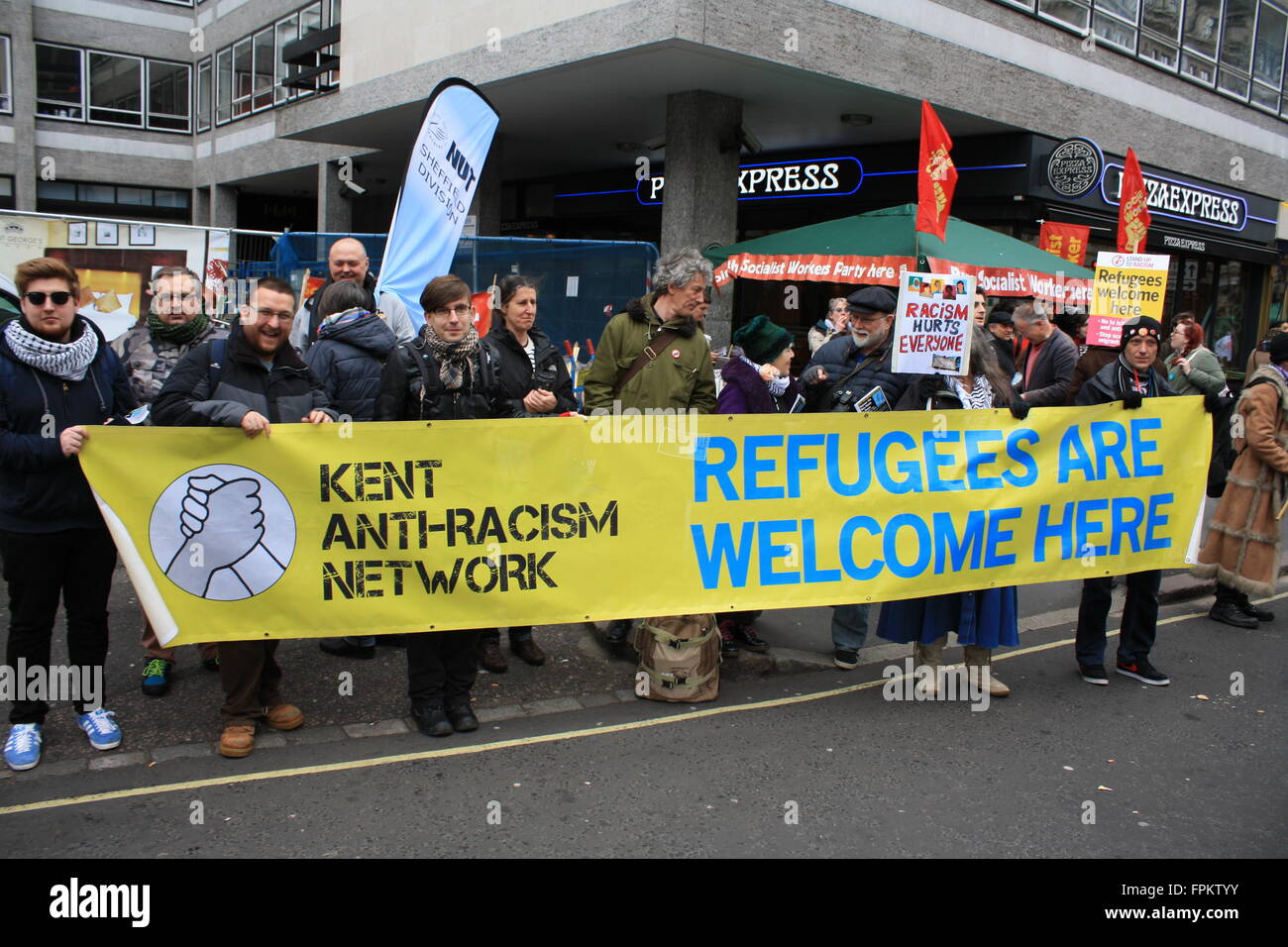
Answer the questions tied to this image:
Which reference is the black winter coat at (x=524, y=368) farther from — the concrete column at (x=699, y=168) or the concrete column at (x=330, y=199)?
the concrete column at (x=330, y=199)

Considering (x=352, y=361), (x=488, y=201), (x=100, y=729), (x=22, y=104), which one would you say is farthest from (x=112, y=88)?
(x=100, y=729)

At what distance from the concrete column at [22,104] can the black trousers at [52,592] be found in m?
26.6

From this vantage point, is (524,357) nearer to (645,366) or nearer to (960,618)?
(645,366)

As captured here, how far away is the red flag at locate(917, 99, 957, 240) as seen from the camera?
8492 millimetres

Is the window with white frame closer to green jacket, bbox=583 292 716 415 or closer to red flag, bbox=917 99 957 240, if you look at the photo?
red flag, bbox=917 99 957 240

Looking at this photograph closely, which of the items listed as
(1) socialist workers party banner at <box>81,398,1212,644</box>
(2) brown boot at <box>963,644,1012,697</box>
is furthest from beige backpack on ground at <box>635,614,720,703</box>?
(2) brown boot at <box>963,644,1012,697</box>

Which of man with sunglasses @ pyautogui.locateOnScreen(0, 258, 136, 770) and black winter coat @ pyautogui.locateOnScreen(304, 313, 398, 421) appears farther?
black winter coat @ pyautogui.locateOnScreen(304, 313, 398, 421)

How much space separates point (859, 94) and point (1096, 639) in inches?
316

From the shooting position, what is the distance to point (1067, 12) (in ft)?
44.9

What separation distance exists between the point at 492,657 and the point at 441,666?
858 millimetres

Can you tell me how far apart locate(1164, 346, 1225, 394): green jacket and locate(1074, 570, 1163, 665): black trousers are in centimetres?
266

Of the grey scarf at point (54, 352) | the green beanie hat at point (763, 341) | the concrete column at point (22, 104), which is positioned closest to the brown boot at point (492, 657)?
the green beanie hat at point (763, 341)

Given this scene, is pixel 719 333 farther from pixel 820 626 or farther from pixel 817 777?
pixel 817 777
